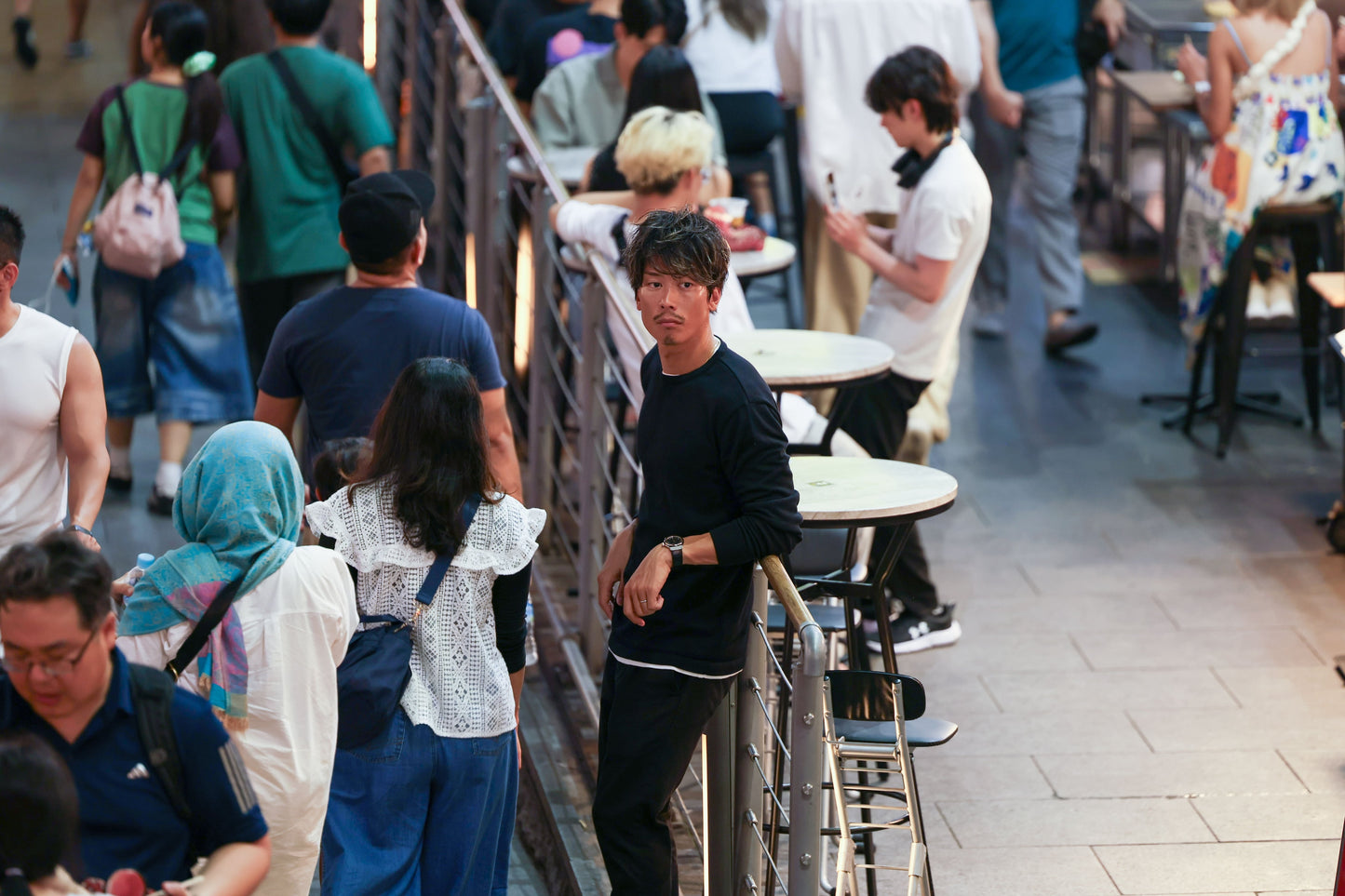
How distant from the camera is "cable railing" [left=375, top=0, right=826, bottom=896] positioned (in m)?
3.00

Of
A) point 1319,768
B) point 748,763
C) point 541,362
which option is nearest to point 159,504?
point 541,362

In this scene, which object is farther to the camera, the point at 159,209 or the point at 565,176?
the point at 565,176

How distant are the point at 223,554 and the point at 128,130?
2.95 m

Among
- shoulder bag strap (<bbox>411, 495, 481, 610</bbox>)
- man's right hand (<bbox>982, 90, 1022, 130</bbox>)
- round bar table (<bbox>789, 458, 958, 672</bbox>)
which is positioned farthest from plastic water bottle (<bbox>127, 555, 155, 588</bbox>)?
man's right hand (<bbox>982, 90, 1022, 130</bbox>)

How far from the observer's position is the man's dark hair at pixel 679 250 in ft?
9.45

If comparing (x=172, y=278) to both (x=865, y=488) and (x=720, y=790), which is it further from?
(x=720, y=790)

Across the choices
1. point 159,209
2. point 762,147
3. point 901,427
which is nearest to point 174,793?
point 901,427

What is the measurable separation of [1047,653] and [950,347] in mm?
1043

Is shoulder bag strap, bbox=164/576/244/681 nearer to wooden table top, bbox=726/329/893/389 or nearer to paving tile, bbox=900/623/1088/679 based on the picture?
wooden table top, bbox=726/329/893/389

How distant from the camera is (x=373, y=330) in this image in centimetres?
354

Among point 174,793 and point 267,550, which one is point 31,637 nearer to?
point 174,793

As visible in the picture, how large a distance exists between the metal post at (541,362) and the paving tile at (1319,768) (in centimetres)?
235

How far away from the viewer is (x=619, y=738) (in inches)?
121

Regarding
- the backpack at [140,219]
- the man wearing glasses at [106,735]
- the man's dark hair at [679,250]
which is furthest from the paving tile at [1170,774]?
the backpack at [140,219]
